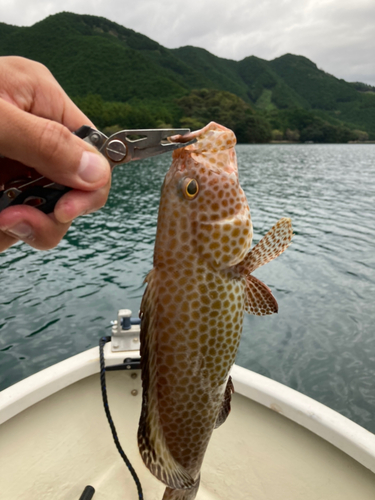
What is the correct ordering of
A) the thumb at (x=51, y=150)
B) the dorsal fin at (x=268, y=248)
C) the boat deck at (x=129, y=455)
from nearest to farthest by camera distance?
the thumb at (x=51, y=150)
the dorsal fin at (x=268, y=248)
the boat deck at (x=129, y=455)

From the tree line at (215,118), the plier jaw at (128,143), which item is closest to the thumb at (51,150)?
the plier jaw at (128,143)

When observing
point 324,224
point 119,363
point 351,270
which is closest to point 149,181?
point 324,224

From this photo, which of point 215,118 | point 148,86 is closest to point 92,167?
point 215,118

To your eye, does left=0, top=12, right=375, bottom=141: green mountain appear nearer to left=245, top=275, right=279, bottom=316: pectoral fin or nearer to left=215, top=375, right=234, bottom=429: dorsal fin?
left=245, top=275, right=279, bottom=316: pectoral fin

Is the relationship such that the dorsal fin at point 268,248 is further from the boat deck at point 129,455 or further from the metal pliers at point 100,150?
the boat deck at point 129,455

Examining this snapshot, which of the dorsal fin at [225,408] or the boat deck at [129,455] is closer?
the dorsal fin at [225,408]

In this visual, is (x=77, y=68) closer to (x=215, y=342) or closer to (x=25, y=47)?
(x=25, y=47)

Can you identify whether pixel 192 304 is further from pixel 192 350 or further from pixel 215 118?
pixel 215 118
